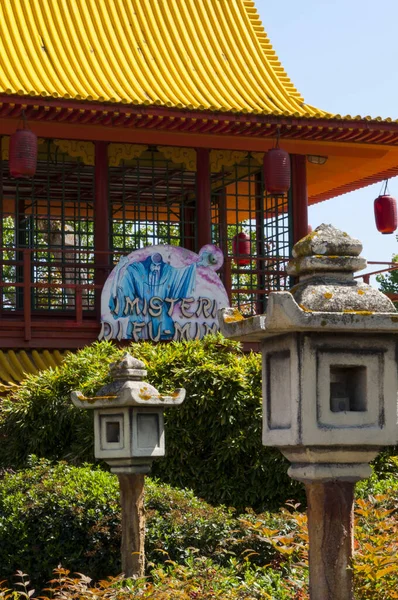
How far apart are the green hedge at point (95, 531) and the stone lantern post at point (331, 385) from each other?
2.82 m

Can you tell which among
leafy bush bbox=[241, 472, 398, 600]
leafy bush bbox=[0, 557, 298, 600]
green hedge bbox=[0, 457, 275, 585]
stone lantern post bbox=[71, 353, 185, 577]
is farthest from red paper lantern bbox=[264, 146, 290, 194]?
leafy bush bbox=[0, 557, 298, 600]

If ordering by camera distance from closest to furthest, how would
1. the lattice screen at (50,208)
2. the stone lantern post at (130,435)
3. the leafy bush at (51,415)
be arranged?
the stone lantern post at (130,435)
the leafy bush at (51,415)
the lattice screen at (50,208)

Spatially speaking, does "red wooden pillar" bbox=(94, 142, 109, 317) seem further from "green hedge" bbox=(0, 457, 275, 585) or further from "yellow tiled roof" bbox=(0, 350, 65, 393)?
"green hedge" bbox=(0, 457, 275, 585)

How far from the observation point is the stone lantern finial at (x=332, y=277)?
588 cm

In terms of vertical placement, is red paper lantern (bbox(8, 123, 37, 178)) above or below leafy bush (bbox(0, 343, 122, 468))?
above

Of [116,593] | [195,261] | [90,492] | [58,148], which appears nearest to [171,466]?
[90,492]

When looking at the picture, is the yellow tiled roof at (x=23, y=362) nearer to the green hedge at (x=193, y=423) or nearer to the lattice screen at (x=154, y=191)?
the green hedge at (x=193, y=423)

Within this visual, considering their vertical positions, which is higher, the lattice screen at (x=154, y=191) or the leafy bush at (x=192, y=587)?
the lattice screen at (x=154, y=191)

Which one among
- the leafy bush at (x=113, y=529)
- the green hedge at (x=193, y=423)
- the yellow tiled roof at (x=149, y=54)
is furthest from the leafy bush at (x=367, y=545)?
the yellow tiled roof at (x=149, y=54)

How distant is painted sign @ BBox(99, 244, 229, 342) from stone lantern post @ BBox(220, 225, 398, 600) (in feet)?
29.6

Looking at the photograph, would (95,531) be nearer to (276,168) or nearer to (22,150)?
(22,150)

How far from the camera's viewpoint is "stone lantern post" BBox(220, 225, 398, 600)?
19.2 ft

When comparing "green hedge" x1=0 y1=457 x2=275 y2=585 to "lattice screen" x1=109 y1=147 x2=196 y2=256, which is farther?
"lattice screen" x1=109 y1=147 x2=196 y2=256

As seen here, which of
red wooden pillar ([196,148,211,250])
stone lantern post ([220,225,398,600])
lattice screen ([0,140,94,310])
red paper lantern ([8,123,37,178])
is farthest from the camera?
lattice screen ([0,140,94,310])
